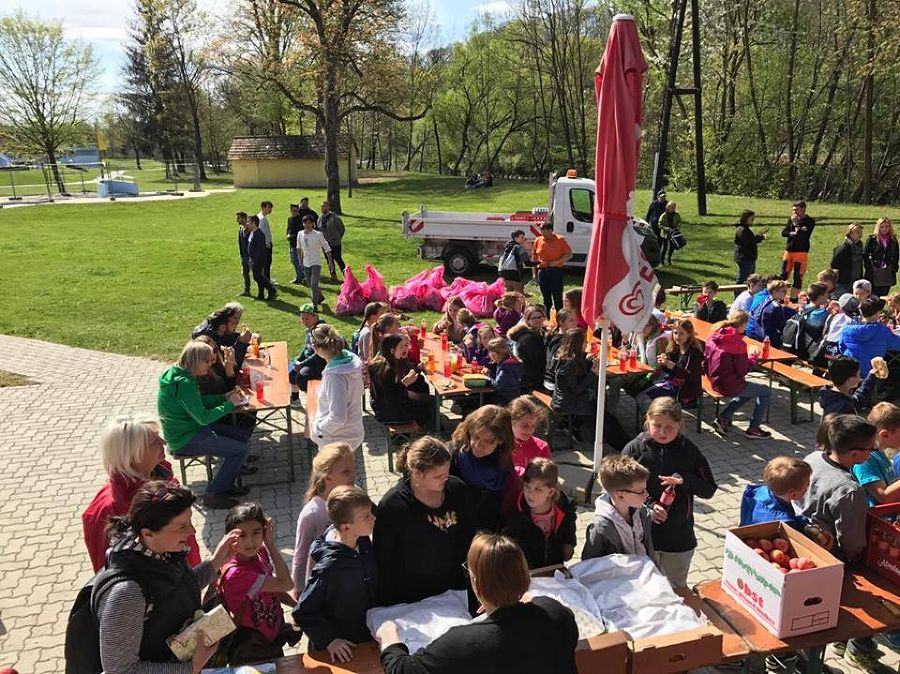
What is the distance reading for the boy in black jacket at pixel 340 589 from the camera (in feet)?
10.8

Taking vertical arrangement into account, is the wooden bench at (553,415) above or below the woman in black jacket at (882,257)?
below

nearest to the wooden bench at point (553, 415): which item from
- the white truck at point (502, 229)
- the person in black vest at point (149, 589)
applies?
the person in black vest at point (149, 589)

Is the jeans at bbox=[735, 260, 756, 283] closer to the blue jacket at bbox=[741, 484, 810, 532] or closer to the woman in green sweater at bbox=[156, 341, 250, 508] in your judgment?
the blue jacket at bbox=[741, 484, 810, 532]

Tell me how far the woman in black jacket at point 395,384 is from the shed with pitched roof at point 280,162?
38.1 metres

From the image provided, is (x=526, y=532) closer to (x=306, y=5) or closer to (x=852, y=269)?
(x=852, y=269)

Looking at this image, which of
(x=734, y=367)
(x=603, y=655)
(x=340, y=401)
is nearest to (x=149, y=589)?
(x=603, y=655)

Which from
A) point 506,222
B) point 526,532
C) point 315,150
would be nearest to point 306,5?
point 506,222

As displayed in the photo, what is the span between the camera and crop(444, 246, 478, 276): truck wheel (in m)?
15.4

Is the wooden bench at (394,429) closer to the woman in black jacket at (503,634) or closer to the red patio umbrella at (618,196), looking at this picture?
the red patio umbrella at (618,196)

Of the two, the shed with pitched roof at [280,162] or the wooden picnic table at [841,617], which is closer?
the wooden picnic table at [841,617]

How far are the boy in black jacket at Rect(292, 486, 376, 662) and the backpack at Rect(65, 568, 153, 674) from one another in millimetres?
782

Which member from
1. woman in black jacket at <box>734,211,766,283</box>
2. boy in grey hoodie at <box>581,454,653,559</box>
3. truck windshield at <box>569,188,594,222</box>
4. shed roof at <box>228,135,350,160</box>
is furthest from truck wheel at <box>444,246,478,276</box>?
shed roof at <box>228,135,350,160</box>

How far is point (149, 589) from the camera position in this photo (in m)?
2.85

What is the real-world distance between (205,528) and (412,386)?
2.55 metres
